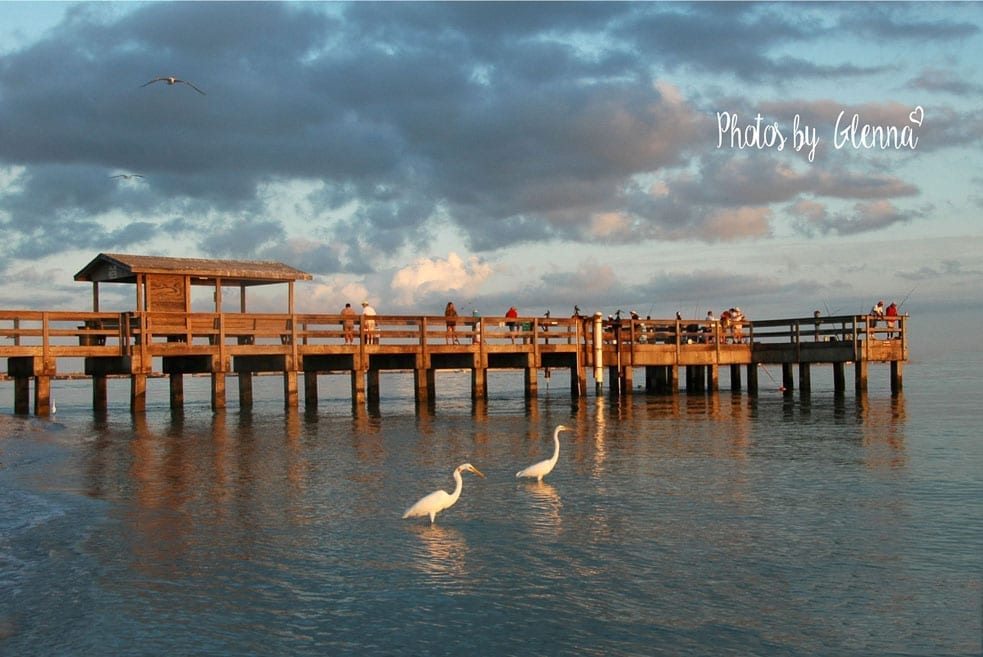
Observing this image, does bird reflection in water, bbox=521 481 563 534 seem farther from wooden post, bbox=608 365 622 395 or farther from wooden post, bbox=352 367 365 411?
wooden post, bbox=608 365 622 395

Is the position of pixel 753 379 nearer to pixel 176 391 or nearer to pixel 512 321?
pixel 512 321

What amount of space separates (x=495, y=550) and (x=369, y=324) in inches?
945

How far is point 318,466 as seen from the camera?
19406 mm

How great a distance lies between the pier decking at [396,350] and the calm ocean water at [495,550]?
760 cm

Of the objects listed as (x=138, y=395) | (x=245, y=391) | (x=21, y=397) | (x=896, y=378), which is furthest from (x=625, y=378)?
(x=21, y=397)

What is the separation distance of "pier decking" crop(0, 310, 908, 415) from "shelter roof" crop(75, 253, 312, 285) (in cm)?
146

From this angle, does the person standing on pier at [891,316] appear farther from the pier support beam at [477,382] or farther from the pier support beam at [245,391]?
the pier support beam at [245,391]

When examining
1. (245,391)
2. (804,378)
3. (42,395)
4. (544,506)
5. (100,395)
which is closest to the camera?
(544,506)

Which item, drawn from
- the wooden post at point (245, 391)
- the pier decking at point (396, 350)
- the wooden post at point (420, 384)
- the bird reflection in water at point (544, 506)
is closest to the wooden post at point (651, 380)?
the pier decking at point (396, 350)

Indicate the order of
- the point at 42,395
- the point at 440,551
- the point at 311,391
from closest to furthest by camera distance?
the point at 440,551 < the point at 42,395 < the point at 311,391

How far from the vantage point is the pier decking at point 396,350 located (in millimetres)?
30281

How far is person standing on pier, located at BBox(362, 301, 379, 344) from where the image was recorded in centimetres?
3416

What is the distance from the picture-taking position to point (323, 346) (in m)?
33.8

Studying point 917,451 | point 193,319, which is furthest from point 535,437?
point 193,319
